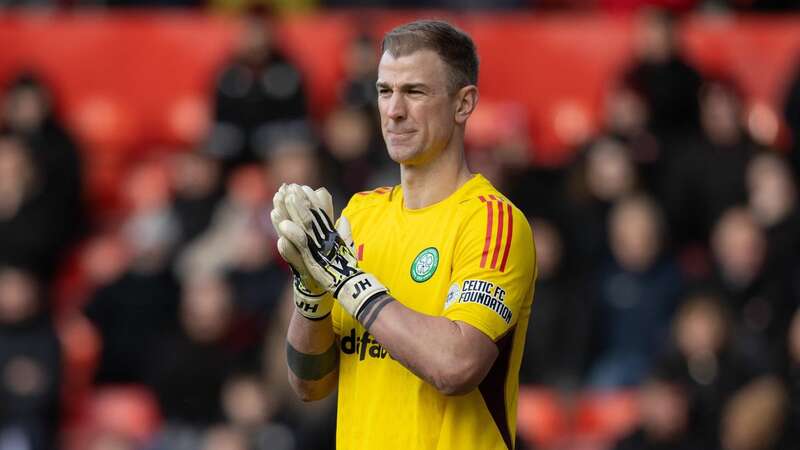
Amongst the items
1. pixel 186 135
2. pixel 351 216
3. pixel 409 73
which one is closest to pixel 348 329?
pixel 351 216

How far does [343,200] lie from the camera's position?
11547mm

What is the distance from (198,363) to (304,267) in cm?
697

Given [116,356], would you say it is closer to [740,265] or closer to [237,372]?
[237,372]

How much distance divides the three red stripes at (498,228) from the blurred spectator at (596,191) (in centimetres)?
663

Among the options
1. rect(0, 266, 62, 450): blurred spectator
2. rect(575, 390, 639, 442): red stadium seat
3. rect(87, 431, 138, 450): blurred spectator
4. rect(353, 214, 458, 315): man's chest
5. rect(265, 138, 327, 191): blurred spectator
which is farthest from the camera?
rect(265, 138, 327, 191): blurred spectator

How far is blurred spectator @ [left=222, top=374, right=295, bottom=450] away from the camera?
10414mm

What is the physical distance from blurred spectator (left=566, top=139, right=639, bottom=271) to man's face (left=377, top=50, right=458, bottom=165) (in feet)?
21.8

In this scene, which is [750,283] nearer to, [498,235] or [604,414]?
[604,414]

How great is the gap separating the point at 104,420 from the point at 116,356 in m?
0.59

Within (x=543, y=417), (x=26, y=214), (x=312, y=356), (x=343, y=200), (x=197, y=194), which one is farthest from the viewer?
(x=26, y=214)

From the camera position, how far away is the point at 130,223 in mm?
13344

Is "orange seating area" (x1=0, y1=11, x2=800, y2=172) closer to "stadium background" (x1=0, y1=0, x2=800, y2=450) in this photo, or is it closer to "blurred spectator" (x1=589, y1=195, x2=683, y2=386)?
"stadium background" (x1=0, y1=0, x2=800, y2=450)

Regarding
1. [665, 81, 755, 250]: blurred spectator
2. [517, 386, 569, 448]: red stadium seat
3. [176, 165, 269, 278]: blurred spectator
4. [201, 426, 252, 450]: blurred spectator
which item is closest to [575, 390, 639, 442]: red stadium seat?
[517, 386, 569, 448]: red stadium seat

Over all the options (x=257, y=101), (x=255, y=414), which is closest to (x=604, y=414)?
(x=255, y=414)
